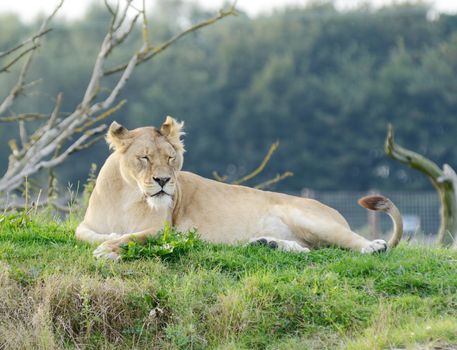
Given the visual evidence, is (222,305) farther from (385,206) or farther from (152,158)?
(385,206)

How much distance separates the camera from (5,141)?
1581 inches

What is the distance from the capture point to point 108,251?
666 centimetres

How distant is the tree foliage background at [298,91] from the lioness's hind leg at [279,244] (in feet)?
110

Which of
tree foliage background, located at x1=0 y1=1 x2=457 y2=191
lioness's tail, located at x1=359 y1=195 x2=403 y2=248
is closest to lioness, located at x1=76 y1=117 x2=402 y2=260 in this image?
lioness's tail, located at x1=359 y1=195 x2=403 y2=248

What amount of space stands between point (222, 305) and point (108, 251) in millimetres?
967

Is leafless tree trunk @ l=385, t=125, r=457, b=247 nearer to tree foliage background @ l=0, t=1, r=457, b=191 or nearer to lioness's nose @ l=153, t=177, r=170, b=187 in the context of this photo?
lioness's nose @ l=153, t=177, r=170, b=187

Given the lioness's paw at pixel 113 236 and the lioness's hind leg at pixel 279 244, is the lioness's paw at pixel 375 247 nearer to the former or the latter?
the lioness's hind leg at pixel 279 244

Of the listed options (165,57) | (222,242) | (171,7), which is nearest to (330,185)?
(165,57)

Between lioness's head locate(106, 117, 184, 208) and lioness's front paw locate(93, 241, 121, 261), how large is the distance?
1.38 feet

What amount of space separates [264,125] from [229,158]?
2.39 meters

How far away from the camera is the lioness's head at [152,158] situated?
6.95 m

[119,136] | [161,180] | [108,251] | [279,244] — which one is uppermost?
[119,136]

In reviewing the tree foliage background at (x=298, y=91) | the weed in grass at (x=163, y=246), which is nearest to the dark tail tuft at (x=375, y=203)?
the weed in grass at (x=163, y=246)

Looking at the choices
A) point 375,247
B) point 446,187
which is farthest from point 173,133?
point 446,187
